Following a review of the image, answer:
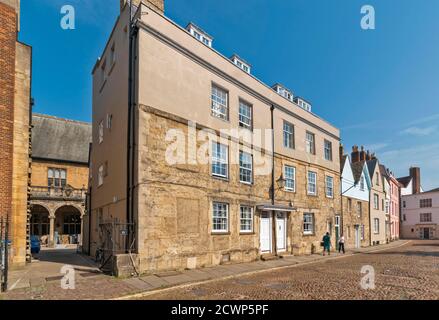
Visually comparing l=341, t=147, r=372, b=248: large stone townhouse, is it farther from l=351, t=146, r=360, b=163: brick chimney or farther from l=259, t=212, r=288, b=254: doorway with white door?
l=259, t=212, r=288, b=254: doorway with white door

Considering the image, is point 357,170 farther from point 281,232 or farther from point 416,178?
point 416,178

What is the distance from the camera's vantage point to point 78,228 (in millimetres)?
37969

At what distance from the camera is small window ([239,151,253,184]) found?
1797 centimetres

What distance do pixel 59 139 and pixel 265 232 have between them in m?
29.6

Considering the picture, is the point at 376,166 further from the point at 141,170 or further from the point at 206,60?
the point at 141,170

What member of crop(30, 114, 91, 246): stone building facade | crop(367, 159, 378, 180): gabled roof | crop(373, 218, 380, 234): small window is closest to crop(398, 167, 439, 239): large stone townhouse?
crop(367, 159, 378, 180): gabled roof

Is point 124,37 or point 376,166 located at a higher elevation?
point 124,37

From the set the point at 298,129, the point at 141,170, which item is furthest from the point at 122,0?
the point at 298,129

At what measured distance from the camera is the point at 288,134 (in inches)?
899

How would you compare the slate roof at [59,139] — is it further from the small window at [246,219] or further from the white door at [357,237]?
the white door at [357,237]

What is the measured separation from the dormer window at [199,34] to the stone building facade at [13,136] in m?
8.05

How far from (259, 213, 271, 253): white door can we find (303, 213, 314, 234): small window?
4554 mm
